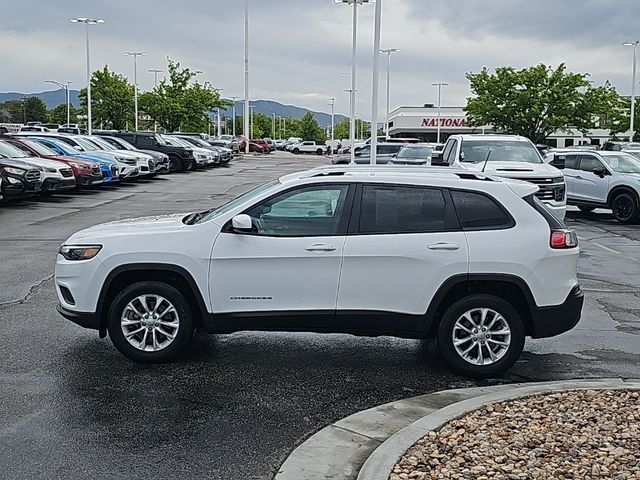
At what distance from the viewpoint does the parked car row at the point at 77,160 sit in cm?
2011

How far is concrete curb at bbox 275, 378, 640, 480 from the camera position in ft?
15.8

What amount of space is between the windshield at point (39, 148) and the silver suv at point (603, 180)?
49.0 ft

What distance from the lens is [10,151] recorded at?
864 inches

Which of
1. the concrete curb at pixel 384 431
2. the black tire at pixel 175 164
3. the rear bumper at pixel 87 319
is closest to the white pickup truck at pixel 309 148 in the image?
the black tire at pixel 175 164

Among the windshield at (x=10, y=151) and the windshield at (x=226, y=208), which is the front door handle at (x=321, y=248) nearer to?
the windshield at (x=226, y=208)

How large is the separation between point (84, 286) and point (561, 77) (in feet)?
161

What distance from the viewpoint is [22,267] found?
11.5m

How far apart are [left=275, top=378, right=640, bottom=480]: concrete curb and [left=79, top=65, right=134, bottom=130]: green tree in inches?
2673

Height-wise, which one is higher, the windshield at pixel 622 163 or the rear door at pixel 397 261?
the windshield at pixel 622 163

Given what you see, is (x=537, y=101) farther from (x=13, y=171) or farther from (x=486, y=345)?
(x=486, y=345)

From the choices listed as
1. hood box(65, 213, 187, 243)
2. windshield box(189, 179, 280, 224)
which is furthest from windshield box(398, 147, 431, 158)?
hood box(65, 213, 187, 243)

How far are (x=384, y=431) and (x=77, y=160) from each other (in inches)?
826

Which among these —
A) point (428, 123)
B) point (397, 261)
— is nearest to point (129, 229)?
point (397, 261)

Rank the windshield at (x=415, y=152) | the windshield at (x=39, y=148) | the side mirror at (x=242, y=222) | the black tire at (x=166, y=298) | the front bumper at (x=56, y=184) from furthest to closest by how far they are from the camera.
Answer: the windshield at (x=415, y=152), the windshield at (x=39, y=148), the front bumper at (x=56, y=184), the black tire at (x=166, y=298), the side mirror at (x=242, y=222)
